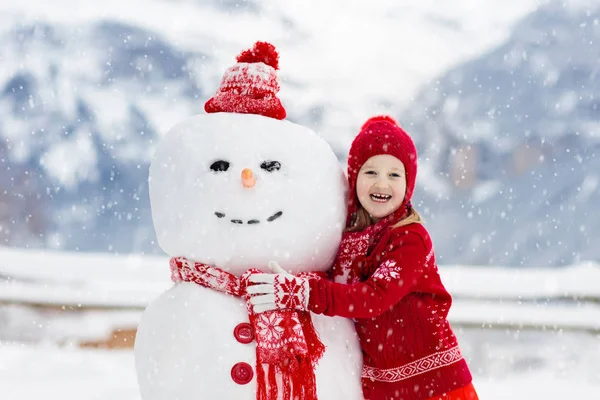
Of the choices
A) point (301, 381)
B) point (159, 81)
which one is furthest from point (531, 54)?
point (301, 381)

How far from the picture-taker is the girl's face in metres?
1.36

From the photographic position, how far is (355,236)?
4.52ft

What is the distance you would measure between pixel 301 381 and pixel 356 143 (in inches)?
21.2

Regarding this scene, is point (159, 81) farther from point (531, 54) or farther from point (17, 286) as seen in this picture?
point (531, 54)

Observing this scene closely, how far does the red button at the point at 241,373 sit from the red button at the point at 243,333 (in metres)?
0.05

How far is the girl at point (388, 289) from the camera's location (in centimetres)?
124

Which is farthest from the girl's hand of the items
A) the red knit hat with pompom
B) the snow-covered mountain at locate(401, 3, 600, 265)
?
the snow-covered mountain at locate(401, 3, 600, 265)

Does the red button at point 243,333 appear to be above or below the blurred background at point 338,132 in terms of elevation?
below

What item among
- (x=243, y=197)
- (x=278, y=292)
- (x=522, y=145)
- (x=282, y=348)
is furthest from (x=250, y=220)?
(x=522, y=145)

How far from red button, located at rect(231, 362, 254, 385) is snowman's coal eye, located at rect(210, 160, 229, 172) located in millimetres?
390

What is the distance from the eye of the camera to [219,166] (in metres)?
1.31

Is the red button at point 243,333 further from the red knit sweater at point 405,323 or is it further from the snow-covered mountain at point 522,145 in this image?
the snow-covered mountain at point 522,145

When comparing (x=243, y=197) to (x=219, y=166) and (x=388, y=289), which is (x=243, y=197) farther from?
(x=388, y=289)

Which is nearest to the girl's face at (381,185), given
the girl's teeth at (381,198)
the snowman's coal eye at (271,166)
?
the girl's teeth at (381,198)
